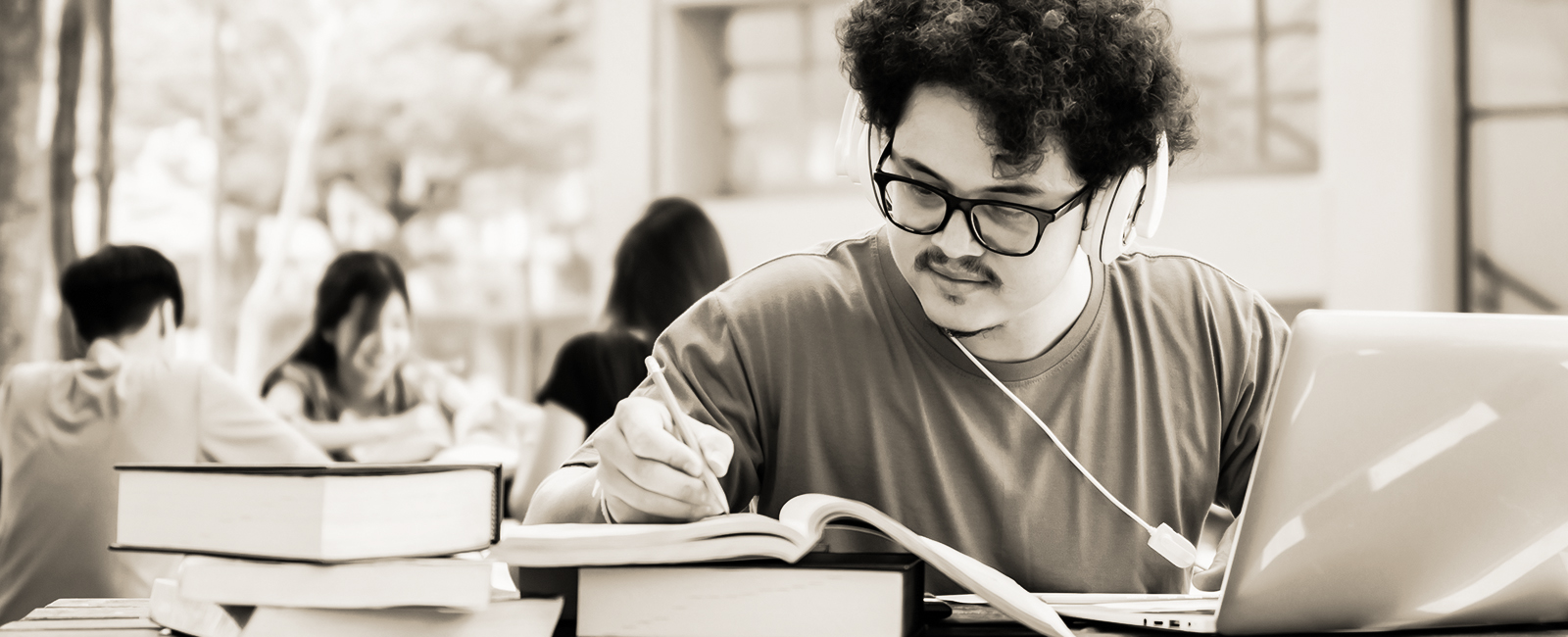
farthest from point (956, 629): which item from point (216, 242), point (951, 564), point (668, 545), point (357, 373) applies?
point (216, 242)

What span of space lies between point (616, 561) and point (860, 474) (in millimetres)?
475

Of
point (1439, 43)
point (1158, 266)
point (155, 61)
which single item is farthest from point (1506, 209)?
point (155, 61)

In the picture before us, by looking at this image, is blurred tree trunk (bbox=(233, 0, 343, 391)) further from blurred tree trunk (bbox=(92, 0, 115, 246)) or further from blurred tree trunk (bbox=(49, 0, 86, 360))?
blurred tree trunk (bbox=(49, 0, 86, 360))

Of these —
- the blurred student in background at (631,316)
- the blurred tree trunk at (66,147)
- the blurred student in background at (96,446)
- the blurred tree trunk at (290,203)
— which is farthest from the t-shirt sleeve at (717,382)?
the blurred tree trunk at (290,203)

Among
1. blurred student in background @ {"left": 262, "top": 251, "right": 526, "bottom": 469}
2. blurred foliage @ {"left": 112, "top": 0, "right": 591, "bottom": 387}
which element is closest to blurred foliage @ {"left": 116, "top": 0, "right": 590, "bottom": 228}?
blurred foliage @ {"left": 112, "top": 0, "right": 591, "bottom": 387}

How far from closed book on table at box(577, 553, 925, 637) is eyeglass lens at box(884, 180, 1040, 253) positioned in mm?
370

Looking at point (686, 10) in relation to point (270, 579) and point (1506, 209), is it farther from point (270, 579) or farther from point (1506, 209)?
point (270, 579)

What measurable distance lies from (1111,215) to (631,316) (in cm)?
159

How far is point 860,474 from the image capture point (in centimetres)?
111

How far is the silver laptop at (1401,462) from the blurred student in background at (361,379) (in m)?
2.37

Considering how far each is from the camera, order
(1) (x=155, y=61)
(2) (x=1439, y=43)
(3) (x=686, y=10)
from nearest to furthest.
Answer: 1. (2) (x=1439, y=43)
2. (3) (x=686, y=10)
3. (1) (x=155, y=61)

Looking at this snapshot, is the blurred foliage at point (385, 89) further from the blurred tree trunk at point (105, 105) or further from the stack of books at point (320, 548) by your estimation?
the stack of books at point (320, 548)

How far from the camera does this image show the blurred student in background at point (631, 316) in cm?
240

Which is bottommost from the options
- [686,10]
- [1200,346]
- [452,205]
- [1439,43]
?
[1200,346]
